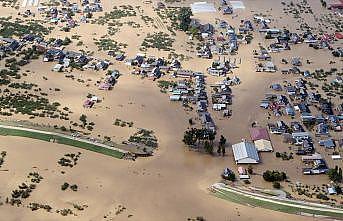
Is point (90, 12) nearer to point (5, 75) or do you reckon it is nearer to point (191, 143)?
point (5, 75)

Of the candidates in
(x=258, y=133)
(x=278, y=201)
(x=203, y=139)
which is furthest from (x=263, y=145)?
(x=278, y=201)

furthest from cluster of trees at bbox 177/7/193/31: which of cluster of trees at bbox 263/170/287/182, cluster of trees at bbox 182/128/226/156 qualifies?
cluster of trees at bbox 263/170/287/182

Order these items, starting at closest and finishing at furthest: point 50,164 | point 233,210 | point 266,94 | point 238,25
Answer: point 233,210
point 50,164
point 266,94
point 238,25

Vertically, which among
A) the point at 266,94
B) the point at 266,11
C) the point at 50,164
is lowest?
the point at 50,164

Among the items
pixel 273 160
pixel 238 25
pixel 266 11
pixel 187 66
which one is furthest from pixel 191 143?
pixel 266 11

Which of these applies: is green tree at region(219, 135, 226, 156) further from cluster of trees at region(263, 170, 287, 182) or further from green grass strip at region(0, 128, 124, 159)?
green grass strip at region(0, 128, 124, 159)

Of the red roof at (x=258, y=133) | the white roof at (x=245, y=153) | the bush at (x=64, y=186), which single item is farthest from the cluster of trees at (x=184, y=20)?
the bush at (x=64, y=186)

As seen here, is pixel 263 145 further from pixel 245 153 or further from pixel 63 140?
pixel 63 140
